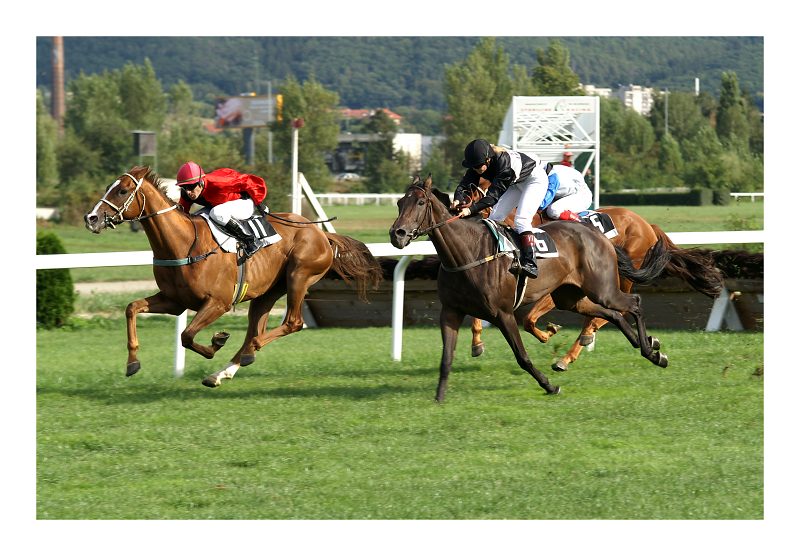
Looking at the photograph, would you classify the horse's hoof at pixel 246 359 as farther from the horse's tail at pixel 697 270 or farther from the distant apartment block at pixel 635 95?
the distant apartment block at pixel 635 95

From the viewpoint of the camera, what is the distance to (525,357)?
23.6 ft

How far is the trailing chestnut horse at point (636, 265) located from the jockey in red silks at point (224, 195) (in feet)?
5.54

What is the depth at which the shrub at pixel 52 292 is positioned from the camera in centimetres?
1193

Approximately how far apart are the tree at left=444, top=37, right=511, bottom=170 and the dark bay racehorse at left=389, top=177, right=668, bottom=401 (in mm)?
51090

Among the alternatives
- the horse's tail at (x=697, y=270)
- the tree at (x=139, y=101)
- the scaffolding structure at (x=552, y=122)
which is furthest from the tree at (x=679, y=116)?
the horse's tail at (x=697, y=270)

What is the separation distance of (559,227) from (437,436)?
209cm

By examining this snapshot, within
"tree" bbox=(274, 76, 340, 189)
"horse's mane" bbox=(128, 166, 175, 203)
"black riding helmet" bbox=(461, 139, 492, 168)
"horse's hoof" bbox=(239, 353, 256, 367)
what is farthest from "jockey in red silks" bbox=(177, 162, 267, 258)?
"tree" bbox=(274, 76, 340, 189)

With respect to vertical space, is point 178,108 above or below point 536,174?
above

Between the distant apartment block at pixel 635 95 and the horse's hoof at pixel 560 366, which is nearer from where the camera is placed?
the horse's hoof at pixel 560 366

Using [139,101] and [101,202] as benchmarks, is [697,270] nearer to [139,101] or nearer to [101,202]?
[101,202]

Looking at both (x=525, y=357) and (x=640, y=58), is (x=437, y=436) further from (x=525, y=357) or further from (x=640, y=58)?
(x=640, y=58)

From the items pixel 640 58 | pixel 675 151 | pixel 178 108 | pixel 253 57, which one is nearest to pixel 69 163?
pixel 675 151

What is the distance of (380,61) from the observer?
148 m

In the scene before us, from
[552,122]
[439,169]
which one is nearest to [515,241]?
[552,122]
